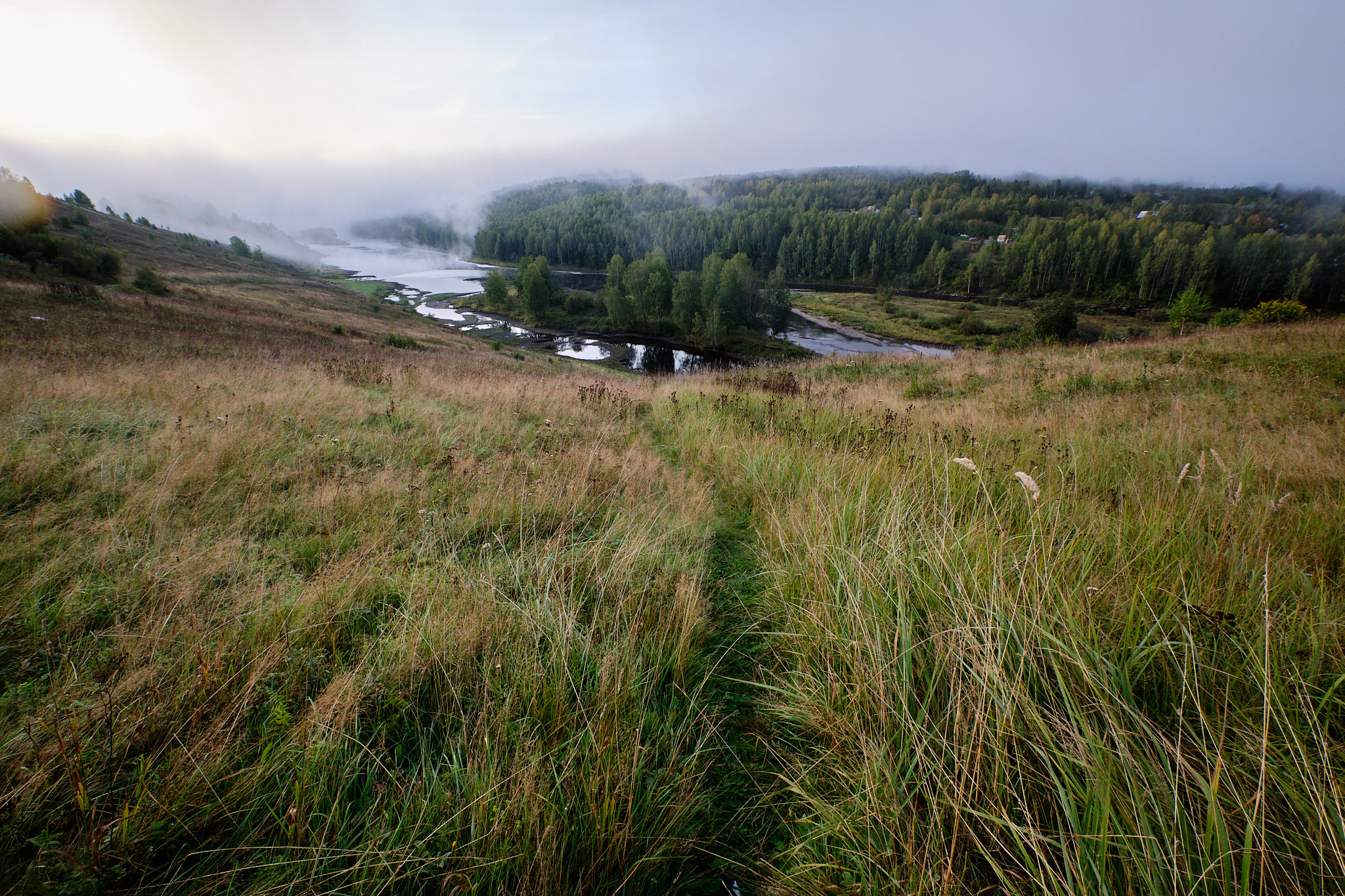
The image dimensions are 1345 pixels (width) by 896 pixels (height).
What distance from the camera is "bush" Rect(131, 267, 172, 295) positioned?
2556 cm

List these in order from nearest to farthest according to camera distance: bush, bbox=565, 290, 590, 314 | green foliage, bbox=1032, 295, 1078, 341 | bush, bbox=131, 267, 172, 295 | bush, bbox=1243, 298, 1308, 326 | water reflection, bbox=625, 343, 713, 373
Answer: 1. bush, bbox=1243, 298, 1308, 326
2. bush, bbox=131, 267, 172, 295
3. green foliage, bbox=1032, 295, 1078, 341
4. water reflection, bbox=625, 343, 713, 373
5. bush, bbox=565, 290, 590, 314

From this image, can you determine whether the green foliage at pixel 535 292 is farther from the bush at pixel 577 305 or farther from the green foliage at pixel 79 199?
the green foliage at pixel 79 199

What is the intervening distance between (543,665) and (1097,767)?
6.10 feet

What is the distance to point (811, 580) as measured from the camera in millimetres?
2625

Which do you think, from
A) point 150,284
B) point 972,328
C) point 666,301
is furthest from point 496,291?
point 972,328

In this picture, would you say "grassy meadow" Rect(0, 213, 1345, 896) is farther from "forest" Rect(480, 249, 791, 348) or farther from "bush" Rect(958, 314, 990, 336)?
"bush" Rect(958, 314, 990, 336)

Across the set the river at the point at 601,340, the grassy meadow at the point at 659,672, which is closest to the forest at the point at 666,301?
the river at the point at 601,340

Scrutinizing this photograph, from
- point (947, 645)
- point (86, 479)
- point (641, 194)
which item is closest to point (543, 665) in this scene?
point (947, 645)

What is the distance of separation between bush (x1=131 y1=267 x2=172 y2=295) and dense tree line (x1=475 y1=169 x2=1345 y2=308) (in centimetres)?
5862

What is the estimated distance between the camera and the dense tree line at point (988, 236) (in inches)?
2596

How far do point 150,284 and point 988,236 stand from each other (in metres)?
142

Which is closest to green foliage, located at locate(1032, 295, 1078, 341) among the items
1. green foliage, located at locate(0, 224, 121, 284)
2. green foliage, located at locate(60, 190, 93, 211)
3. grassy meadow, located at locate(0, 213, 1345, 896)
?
grassy meadow, located at locate(0, 213, 1345, 896)

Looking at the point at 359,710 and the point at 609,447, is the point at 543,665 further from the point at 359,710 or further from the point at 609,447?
the point at 609,447

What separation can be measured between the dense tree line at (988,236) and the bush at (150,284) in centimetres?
5862
